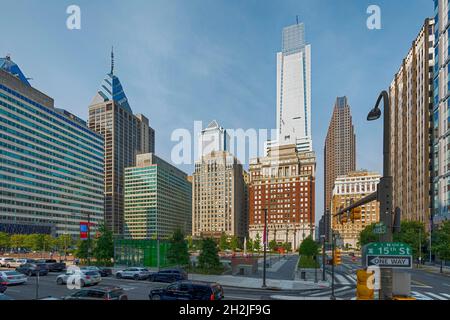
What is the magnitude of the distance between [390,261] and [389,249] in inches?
9.8

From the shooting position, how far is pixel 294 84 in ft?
25.3

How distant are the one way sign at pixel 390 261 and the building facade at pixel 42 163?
11605 cm

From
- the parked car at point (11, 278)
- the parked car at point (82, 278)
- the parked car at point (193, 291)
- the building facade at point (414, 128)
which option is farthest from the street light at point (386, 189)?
the building facade at point (414, 128)

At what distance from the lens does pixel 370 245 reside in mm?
6605

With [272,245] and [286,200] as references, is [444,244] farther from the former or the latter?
[286,200]

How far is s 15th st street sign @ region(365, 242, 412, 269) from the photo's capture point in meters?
6.45

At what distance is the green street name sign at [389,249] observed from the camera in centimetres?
646

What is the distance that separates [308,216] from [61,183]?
372 feet

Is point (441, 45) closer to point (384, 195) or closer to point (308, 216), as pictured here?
point (384, 195)

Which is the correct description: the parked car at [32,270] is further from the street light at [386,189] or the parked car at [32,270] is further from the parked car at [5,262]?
the street light at [386,189]

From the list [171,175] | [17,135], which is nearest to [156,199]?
[171,175]

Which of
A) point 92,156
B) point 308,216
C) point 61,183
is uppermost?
point 92,156

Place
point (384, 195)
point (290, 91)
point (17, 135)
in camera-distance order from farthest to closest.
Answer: point (17, 135)
point (290, 91)
point (384, 195)

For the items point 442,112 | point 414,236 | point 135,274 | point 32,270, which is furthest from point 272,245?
point 32,270
